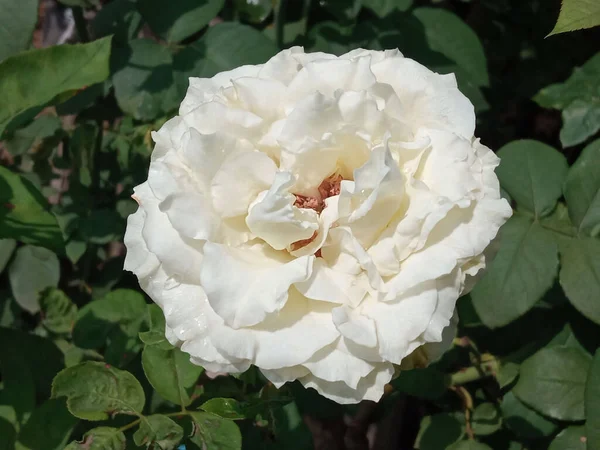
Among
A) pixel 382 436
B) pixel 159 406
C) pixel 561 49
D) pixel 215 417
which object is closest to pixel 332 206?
pixel 215 417

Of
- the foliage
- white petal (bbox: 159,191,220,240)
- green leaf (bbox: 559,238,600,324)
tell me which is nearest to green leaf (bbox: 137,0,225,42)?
the foliage

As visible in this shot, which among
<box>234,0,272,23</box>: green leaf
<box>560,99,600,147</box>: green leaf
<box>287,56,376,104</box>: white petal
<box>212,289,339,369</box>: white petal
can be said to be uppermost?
<box>287,56,376,104</box>: white petal

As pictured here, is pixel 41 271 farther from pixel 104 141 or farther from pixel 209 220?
pixel 209 220

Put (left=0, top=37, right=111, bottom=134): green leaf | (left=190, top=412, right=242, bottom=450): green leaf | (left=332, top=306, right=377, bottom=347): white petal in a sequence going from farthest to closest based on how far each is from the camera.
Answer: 1. (left=0, top=37, right=111, bottom=134): green leaf
2. (left=190, top=412, right=242, bottom=450): green leaf
3. (left=332, top=306, right=377, bottom=347): white petal

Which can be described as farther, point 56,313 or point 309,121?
point 56,313

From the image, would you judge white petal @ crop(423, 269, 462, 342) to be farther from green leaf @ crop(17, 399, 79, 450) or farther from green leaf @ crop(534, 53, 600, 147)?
green leaf @ crop(534, 53, 600, 147)

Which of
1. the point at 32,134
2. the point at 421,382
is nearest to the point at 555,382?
the point at 421,382

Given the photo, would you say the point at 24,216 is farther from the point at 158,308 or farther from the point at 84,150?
the point at 84,150
